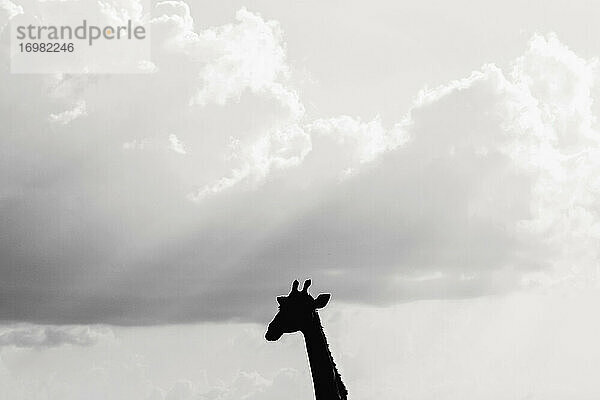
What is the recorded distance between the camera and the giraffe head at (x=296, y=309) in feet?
80.2

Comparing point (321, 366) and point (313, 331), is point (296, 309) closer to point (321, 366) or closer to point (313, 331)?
point (313, 331)

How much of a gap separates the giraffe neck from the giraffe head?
0.76 ft

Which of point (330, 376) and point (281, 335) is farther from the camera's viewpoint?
point (281, 335)

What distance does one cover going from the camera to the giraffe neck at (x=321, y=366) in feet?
78.1

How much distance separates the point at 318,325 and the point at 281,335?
1.66m

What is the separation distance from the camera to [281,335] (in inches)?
1005

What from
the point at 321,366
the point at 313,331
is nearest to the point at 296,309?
the point at 313,331

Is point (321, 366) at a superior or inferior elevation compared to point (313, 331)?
inferior

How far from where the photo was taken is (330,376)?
23891 millimetres

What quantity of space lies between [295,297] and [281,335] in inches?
57.9

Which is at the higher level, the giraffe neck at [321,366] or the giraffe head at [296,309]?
the giraffe head at [296,309]

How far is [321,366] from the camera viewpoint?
2397cm

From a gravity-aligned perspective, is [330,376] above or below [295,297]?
below

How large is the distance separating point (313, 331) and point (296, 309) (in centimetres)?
84
